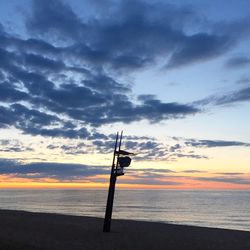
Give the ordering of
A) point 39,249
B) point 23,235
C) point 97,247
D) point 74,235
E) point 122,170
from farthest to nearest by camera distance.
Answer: point 122,170
point 74,235
point 23,235
point 97,247
point 39,249

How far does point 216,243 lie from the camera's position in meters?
22.8

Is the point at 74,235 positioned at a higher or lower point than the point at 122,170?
lower

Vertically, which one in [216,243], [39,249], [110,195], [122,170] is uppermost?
[122,170]

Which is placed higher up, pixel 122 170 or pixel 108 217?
pixel 122 170

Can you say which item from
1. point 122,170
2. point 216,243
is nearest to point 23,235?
point 122,170

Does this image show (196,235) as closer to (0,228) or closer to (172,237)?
(172,237)

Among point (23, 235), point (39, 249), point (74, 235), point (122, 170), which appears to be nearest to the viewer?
point (39, 249)

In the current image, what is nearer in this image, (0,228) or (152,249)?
(152,249)

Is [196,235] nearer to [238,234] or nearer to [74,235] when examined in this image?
[238,234]

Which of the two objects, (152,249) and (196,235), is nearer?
(152,249)

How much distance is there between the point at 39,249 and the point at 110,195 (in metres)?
7.65

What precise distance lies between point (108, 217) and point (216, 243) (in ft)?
21.8

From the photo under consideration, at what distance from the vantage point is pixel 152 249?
1948 centimetres

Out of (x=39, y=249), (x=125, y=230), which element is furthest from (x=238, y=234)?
(x=39, y=249)
